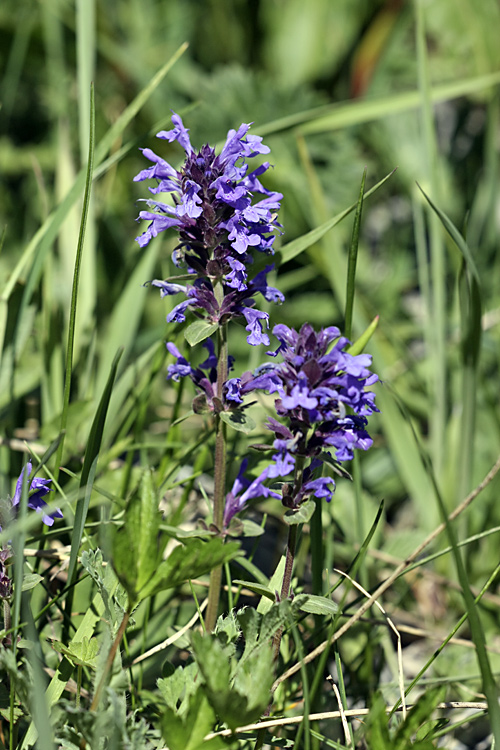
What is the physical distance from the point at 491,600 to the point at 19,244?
2.81 metres

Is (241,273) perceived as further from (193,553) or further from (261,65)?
(261,65)

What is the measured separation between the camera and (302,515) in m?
1.26

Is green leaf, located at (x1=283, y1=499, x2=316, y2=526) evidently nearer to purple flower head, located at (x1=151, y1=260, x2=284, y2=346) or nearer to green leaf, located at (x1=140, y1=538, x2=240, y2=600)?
green leaf, located at (x1=140, y1=538, x2=240, y2=600)

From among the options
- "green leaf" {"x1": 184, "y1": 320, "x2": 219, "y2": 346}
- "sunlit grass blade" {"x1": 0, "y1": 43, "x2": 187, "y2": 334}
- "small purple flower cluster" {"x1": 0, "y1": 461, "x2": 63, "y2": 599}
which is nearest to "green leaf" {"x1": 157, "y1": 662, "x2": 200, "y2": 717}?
"small purple flower cluster" {"x1": 0, "y1": 461, "x2": 63, "y2": 599}

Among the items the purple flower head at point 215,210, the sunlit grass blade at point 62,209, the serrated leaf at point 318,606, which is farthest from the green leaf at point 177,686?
the sunlit grass blade at point 62,209

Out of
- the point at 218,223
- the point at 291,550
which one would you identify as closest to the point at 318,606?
the point at 291,550

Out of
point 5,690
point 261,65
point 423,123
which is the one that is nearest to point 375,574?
point 5,690

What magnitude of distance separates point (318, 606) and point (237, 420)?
404mm

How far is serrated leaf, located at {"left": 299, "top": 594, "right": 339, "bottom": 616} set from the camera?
50.1 inches

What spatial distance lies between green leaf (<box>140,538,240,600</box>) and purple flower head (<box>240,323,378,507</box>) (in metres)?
0.19

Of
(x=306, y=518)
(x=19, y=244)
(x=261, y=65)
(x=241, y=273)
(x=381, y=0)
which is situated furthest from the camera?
(x=261, y=65)

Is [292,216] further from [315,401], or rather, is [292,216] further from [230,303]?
[315,401]

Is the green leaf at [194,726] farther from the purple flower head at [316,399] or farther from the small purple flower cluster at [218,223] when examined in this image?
the small purple flower cluster at [218,223]

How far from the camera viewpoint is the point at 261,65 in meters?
4.29
